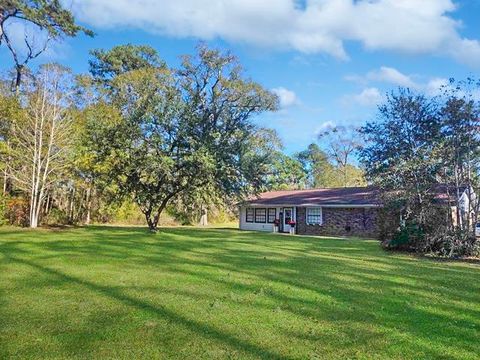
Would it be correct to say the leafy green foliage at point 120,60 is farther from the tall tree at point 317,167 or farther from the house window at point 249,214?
the tall tree at point 317,167

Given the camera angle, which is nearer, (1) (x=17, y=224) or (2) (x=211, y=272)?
(2) (x=211, y=272)

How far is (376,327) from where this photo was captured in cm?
518

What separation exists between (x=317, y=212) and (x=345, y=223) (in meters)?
2.16

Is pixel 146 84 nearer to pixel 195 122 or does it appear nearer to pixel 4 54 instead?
pixel 195 122

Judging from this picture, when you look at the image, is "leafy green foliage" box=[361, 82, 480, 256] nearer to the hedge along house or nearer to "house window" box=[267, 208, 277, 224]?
the hedge along house

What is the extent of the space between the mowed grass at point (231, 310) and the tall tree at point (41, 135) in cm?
1440

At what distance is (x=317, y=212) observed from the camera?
88.3 feet

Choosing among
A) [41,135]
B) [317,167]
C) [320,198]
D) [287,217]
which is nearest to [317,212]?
[320,198]

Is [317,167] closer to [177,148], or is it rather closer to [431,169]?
[177,148]

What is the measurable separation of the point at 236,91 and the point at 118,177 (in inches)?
522

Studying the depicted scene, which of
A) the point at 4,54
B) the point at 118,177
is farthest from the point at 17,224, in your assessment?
the point at 4,54

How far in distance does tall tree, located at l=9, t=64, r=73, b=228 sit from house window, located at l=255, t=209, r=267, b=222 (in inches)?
547

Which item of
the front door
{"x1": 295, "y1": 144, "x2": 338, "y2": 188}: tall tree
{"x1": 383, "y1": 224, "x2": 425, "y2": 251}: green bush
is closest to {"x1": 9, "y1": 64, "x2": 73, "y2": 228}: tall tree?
the front door

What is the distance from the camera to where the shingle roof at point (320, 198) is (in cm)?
2541
